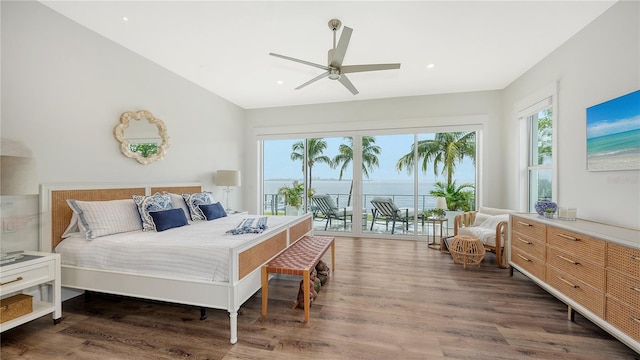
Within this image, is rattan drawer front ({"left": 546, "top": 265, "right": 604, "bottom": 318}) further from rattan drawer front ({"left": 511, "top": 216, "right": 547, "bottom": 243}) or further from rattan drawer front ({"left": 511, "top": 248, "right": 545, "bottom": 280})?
rattan drawer front ({"left": 511, "top": 216, "right": 547, "bottom": 243})

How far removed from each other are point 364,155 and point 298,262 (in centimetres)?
347

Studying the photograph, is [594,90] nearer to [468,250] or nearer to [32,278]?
[468,250]

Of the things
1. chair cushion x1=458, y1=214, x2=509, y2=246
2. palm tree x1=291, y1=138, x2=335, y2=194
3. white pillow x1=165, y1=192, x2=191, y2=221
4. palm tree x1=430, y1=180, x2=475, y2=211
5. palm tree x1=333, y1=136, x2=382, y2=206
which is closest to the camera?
white pillow x1=165, y1=192, x2=191, y2=221

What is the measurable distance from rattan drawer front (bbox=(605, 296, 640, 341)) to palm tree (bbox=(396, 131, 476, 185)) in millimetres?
3377

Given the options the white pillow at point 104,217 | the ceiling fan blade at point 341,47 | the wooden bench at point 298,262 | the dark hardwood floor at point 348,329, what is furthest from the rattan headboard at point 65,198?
the ceiling fan blade at point 341,47

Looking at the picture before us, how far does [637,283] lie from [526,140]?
3.20m

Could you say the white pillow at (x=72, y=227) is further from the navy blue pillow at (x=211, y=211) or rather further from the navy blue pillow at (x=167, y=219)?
the navy blue pillow at (x=211, y=211)

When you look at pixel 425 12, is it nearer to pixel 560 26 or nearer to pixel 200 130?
pixel 560 26

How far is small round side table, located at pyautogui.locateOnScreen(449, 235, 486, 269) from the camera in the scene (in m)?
3.58

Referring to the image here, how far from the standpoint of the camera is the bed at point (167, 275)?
2.01 m

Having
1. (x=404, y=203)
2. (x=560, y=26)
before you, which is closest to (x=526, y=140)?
(x=560, y=26)

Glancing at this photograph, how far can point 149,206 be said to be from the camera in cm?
295

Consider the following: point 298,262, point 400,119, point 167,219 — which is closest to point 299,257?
point 298,262

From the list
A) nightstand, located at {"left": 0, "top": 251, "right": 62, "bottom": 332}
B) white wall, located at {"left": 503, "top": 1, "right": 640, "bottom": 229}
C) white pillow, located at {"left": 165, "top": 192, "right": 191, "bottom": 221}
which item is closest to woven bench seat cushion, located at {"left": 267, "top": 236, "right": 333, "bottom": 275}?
white pillow, located at {"left": 165, "top": 192, "right": 191, "bottom": 221}
